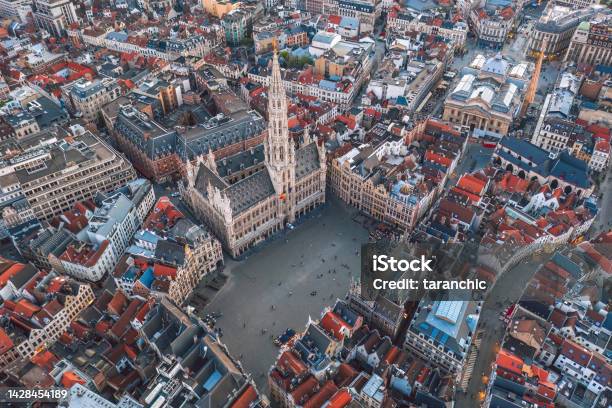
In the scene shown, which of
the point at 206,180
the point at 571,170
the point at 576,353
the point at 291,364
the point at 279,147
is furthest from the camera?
the point at 571,170

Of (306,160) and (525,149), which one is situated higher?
(306,160)

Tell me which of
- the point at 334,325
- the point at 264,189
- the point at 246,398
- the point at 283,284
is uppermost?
the point at 264,189

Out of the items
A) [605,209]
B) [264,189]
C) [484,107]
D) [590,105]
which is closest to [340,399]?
[264,189]

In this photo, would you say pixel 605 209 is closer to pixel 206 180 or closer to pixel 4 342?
pixel 206 180

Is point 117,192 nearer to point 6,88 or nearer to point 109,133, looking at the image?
point 109,133

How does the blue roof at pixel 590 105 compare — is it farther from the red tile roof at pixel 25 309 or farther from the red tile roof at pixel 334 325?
the red tile roof at pixel 25 309

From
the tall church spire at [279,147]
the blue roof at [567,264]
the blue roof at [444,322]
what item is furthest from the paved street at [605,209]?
the tall church spire at [279,147]
